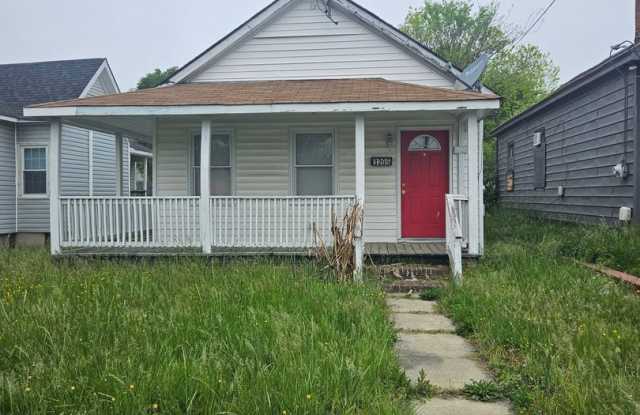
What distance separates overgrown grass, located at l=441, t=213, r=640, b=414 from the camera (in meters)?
3.06

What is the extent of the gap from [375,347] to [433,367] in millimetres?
578

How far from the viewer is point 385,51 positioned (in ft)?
33.7

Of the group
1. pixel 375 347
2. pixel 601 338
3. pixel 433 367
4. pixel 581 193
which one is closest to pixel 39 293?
pixel 375 347

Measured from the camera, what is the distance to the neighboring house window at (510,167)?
17.2 meters

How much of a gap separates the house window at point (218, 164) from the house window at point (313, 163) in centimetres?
141

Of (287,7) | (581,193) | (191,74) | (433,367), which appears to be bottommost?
(433,367)

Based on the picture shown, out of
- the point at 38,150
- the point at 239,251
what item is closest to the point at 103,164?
the point at 38,150

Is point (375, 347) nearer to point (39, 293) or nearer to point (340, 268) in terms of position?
point (340, 268)

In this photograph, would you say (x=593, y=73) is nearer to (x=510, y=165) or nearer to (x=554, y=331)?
(x=554, y=331)

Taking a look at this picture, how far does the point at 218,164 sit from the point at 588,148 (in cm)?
789

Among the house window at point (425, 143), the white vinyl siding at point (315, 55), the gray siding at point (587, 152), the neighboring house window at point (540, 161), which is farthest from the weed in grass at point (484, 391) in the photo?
the neighboring house window at point (540, 161)

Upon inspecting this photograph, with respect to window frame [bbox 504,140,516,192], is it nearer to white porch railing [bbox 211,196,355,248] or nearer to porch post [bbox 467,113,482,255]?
A: porch post [bbox 467,113,482,255]

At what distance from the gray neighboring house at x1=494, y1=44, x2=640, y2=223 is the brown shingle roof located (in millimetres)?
3289

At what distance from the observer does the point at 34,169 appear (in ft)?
44.7
